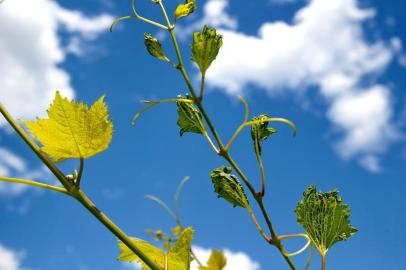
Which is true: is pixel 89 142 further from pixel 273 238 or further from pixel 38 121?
pixel 273 238

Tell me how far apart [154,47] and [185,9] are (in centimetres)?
11

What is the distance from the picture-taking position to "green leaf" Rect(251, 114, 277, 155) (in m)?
0.82

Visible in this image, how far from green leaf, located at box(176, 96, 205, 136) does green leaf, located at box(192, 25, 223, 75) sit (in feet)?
0.21

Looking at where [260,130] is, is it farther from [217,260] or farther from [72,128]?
[217,260]

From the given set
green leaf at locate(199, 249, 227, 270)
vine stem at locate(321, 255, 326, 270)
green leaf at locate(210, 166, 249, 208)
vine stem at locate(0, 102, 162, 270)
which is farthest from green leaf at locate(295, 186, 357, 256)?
green leaf at locate(199, 249, 227, 270)

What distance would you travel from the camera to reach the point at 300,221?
2.79 feet

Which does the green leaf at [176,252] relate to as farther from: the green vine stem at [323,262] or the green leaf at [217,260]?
the green leaf at [217,260]

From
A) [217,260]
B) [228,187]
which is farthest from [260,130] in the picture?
[217,260]

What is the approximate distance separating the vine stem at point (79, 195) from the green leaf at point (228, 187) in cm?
23

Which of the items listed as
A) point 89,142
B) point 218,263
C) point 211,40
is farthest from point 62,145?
point 218,263

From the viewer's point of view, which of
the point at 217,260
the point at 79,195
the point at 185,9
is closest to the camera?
the point at 217,260

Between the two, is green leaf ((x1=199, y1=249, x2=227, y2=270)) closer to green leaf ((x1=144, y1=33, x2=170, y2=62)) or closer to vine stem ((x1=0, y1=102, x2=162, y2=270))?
vine stem ((x1=0, y1=102, x2=162, y2=270))

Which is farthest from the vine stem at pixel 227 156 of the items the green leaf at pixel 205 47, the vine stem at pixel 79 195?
the vine stem at pixel 79 195

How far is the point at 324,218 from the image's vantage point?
859 millimetres
